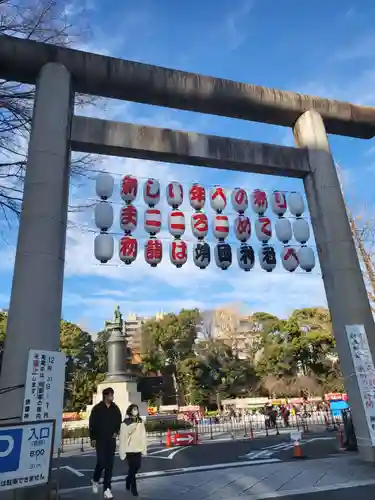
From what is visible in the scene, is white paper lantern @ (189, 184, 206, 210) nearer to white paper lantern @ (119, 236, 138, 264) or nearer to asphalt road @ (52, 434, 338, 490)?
white paper lantern @ (119, 236, 138, 264)

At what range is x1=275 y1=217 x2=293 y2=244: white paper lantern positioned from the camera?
35.6 ft

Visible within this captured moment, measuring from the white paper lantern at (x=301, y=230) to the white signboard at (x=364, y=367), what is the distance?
8.84 ft

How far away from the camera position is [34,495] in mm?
6309

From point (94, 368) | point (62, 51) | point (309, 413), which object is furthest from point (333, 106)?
point (94, 368)

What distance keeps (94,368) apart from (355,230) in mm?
32689

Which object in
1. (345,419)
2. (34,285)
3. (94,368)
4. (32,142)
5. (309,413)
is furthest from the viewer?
(94,368)

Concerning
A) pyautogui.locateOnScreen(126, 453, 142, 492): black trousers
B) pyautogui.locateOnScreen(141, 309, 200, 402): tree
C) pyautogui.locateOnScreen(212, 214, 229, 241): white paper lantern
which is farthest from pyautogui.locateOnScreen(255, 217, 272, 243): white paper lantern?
pyautogui.locateOnScreen(141, 309, 200, 402): tree

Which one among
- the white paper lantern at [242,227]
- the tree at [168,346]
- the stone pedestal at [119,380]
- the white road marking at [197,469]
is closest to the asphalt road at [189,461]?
the white road marking at [197,469]

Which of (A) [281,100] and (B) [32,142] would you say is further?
(A) [281,100]

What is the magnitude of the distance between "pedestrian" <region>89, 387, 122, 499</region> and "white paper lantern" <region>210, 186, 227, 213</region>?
5.77 m

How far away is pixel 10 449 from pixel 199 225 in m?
6.67

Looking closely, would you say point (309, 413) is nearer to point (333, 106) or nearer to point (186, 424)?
point (186, 424)

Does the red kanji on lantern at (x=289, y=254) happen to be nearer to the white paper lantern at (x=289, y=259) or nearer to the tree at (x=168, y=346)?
the white paper lantern at (x=289, y=259)

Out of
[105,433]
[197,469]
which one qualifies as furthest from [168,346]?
[105,433]
